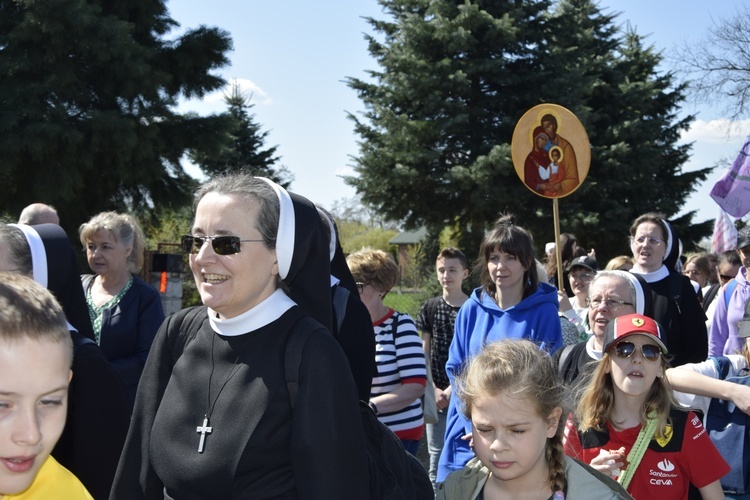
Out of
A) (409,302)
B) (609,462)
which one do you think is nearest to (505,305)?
(609,462)

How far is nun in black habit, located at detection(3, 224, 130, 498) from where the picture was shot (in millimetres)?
2539

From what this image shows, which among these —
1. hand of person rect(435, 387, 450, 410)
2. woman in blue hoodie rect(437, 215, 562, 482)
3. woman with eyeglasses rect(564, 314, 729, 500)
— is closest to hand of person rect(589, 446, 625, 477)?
woman with eyeglasses rect(564, 314, 729, 500)

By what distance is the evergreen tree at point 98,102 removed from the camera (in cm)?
1692

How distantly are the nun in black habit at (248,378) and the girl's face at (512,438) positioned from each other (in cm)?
72

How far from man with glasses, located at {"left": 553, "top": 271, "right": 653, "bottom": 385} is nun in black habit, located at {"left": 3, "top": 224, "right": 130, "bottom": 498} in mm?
2120

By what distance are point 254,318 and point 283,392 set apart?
0.84 feet

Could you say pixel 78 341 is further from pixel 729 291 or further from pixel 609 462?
pixel 729 291

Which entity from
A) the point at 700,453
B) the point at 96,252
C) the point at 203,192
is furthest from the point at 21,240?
the point at 700,453

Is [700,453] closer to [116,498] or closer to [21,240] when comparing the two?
[116,498]

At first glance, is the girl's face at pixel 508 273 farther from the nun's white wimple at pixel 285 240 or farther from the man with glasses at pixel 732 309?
the nun's white wimple at pixel 285 240

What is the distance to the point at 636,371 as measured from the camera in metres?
3.31

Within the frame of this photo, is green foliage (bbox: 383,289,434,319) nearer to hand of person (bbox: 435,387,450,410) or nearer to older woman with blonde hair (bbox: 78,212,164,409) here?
hand of person (bbox: 435,387,450,410)

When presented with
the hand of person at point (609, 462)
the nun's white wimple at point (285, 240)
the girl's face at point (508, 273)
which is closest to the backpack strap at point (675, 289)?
the girl's face at point (508, 273)

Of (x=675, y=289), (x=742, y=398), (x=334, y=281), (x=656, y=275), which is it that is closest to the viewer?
(x=742, y=398)
